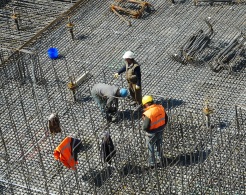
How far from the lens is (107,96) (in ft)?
57.2

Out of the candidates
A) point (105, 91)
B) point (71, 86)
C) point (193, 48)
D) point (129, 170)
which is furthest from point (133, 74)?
point (193, 48)

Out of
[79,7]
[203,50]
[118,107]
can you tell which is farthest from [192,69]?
[79,7]

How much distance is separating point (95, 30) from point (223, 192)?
7370 millimetres

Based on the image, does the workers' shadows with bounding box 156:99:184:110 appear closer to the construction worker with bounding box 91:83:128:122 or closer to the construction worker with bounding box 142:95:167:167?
the construction worker with bounding box 91:83:128:122

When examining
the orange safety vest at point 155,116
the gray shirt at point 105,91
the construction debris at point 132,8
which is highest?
the orange safety vest at point 155,116

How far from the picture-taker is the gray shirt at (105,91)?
56.9 feet

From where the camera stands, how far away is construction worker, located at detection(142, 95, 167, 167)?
51.9 ft

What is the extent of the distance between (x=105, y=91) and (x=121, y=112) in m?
0.87

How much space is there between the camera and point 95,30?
2138cm

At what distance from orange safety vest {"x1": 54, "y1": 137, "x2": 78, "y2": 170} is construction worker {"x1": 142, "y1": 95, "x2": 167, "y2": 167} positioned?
1532mm

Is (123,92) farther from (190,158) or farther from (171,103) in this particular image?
(190,158)

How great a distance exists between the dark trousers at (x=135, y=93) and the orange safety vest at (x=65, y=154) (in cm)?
242

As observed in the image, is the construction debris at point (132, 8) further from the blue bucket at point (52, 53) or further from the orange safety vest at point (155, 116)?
the orange safety vest at point (155, 116)

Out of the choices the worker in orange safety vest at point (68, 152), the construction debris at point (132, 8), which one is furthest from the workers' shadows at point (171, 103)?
the construction debris at point (132, 8)
